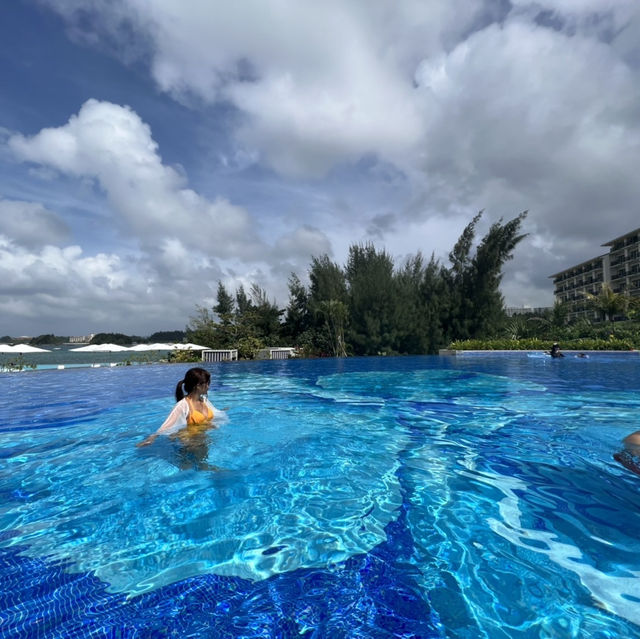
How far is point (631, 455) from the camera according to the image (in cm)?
342

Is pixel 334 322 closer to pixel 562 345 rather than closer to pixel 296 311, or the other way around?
pixel 296 311

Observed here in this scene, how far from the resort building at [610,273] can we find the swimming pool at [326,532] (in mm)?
49836

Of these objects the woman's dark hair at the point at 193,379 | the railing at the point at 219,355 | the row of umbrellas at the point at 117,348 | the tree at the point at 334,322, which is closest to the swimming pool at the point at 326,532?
the woman's dark hair at the point at 193,379

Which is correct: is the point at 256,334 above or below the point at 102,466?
above

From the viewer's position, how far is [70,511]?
289cm

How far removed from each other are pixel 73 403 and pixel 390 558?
8.14m

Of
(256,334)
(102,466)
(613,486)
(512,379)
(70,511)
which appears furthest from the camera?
(256,334)

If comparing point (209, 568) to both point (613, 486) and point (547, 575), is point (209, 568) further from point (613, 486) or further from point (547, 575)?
point (613, 486)

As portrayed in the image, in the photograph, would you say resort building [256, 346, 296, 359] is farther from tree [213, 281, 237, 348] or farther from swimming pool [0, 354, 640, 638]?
swimming pool [0, 354, 640, 638]

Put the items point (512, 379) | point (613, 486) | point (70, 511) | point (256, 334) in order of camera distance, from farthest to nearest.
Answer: point (256, 334) → point (512, 379) → point (613, 486) → point (70, 511)

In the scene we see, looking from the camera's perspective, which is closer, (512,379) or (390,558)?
(390,558)

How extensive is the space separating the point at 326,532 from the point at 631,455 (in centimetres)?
292

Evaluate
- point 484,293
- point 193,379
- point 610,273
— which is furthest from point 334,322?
point 610,273

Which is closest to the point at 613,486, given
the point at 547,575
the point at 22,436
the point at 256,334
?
the point at 547,575
